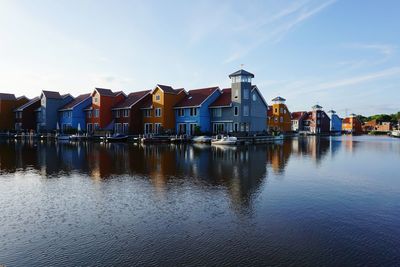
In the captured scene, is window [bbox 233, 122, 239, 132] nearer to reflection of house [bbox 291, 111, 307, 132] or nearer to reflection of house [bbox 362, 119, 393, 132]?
reflection of house [bbox 291, 111, 307, 132]

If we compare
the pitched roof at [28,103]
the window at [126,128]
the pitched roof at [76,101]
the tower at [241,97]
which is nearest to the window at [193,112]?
the tower at [241,97]

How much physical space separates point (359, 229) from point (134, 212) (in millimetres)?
8060

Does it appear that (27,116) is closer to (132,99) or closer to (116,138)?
(132,99)

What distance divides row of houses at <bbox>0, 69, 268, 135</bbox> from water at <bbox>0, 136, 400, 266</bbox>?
125 feet

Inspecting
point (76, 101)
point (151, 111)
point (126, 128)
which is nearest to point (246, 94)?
point (151, 111)

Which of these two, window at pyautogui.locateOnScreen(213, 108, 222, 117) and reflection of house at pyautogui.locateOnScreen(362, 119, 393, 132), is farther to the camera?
reflection of house at pyautogui.locateOnScreen(362, 119, 393, 132)

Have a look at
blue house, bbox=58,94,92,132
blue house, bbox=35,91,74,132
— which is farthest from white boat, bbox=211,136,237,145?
blue house, bbox=35,91,74,132

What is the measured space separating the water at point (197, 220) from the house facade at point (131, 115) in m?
43.9

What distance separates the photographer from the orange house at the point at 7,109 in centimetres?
8388

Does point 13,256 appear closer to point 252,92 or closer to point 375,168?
point 375,168

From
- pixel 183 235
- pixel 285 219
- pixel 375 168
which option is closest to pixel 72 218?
pixel 183 235

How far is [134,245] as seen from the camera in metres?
9.18

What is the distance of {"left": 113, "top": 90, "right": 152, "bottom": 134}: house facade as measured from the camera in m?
64.1

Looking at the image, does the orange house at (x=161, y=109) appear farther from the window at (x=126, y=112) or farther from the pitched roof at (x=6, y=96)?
the pitched roof at (x=6, y=96)
